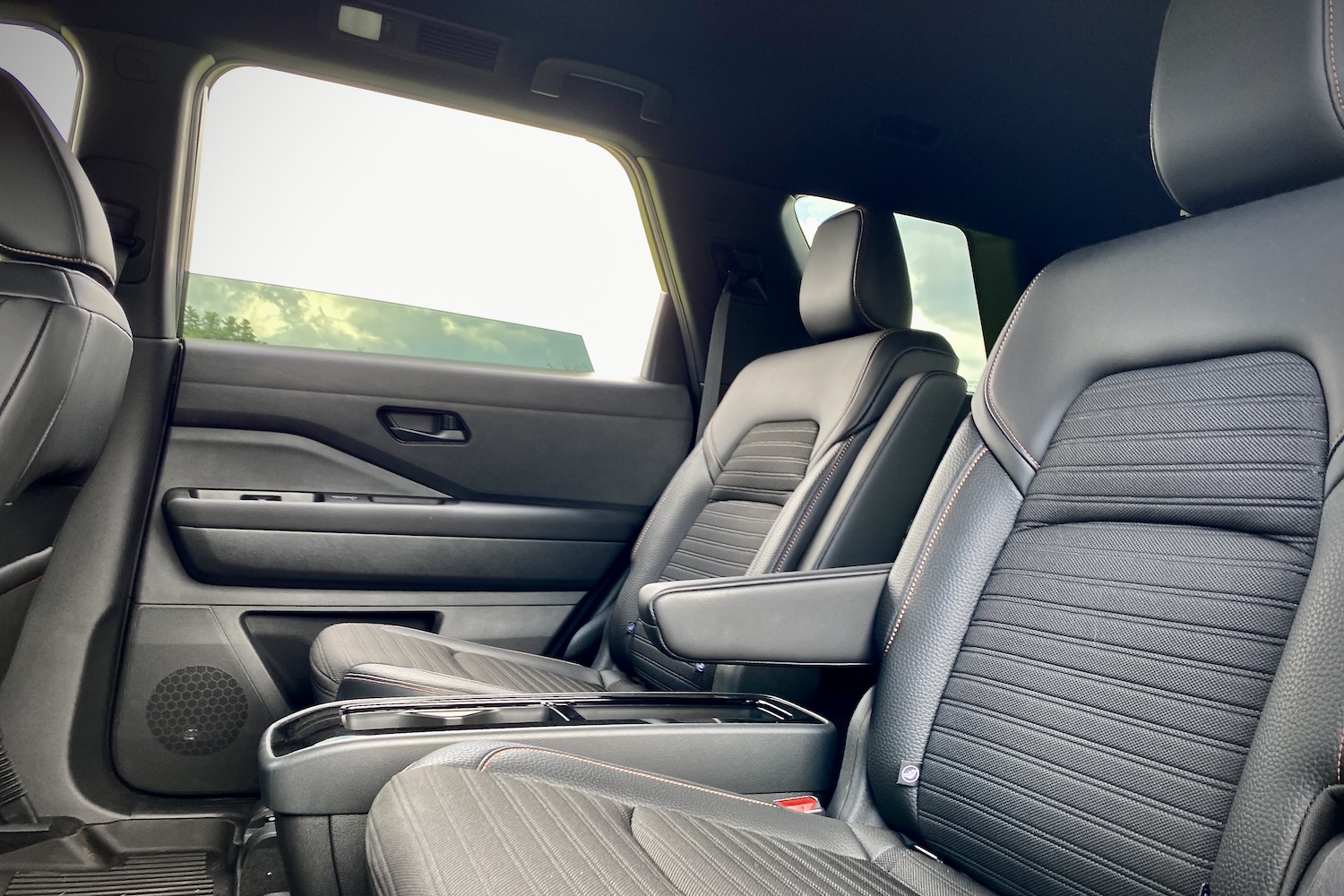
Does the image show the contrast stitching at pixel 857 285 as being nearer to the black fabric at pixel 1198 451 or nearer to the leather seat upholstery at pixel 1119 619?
the leather seat upholstery at pixel 1119 619

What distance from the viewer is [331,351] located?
2.46 m

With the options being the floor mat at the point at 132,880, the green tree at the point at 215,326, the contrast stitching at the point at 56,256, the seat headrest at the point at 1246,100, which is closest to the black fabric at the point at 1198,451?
the seat headrest at the point at 1246,100

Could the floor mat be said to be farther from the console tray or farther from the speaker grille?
the console tray

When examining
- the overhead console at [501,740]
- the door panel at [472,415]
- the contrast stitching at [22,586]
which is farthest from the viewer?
the door panel at [472,415]

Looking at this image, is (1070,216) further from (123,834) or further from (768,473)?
(123,834)

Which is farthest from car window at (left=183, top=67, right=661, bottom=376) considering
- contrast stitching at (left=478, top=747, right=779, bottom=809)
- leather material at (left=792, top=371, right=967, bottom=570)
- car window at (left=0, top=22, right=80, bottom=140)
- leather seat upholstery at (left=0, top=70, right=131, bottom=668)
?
contrast stitching at (left=478, top=747, right=779, bottom=809)

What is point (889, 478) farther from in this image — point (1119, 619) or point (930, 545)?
point (1119, 619)

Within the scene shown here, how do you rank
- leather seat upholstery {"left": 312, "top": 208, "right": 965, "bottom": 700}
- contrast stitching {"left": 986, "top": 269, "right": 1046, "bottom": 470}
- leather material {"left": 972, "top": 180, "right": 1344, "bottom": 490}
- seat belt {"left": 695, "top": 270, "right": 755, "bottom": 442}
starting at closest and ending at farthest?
leather material {"left": 972, "top": 180, "right": 1344, "bottom": 490}, contrast stitching {"left": 986, "top": 269, "right": 1046, "bottom": 470}, leather seat upholstery {"left": 312, "top": 208, "right": 965, "bottom": 700}, seat belt {"left": 695, "top": 270, "right": 755, "bottom": 442}

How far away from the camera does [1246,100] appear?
3.51 ft

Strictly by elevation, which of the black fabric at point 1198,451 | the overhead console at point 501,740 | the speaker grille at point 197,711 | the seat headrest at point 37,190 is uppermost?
the black fabric at point 1198,451

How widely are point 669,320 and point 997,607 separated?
1853 millimetres

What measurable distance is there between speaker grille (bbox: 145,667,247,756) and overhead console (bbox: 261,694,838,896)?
106 cm

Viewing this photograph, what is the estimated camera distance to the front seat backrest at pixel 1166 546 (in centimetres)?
86

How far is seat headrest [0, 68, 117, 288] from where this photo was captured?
5.12 ft
